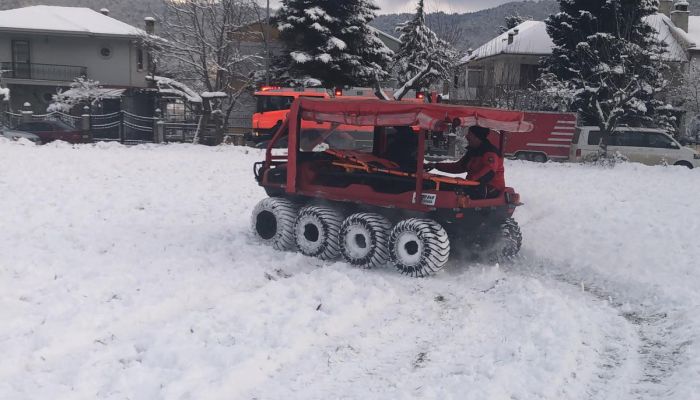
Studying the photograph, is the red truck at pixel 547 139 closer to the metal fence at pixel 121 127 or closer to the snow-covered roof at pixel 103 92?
the metal fence at pixel 121 127

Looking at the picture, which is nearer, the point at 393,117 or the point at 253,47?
the point at 393,117

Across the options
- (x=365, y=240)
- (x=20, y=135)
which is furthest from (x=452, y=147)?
(x=365, y=240)

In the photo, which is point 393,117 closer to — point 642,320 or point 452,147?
point 642,320

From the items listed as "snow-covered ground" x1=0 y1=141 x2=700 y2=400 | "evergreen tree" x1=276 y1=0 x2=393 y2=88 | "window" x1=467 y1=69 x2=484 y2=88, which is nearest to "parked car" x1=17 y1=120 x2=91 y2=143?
"evergreen tree" x1=276 y1=0 x2=393 y2=88

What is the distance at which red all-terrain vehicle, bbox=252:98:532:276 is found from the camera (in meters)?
8.37

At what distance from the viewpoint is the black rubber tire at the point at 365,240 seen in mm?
8672

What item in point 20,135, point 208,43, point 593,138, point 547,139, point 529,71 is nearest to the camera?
point 593,138

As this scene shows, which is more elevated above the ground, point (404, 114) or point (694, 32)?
point (694, 32)

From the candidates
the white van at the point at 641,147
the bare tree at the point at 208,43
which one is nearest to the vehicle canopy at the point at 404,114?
the white van at the point at 641,147

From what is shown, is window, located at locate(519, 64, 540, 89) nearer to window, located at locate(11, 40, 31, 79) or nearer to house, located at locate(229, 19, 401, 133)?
house, located at locate(229, 19, 401, 133)

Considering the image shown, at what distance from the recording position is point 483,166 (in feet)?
30.1

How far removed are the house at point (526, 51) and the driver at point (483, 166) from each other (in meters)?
30.2

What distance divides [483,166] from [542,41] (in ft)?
127

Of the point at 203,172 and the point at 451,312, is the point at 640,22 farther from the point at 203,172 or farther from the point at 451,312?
the point at 451,312
